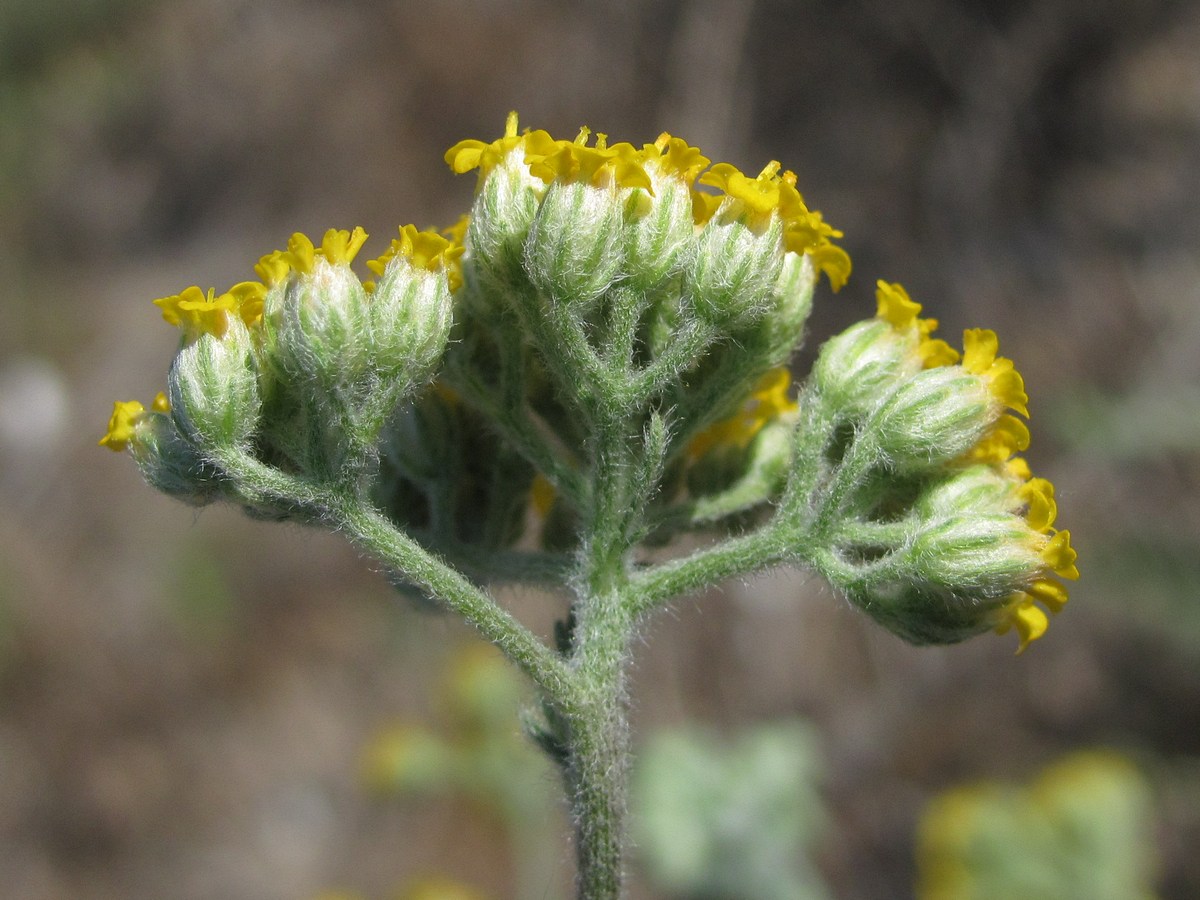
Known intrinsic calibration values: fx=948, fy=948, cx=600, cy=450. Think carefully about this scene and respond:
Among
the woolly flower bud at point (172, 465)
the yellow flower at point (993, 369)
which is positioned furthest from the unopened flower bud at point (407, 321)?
the yellow flower at point (993, 369)

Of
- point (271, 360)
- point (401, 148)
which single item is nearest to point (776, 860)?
point (271, 360)

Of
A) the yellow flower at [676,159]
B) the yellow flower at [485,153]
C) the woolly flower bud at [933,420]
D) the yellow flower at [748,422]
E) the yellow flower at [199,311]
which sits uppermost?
the yellow flower at [485,153]

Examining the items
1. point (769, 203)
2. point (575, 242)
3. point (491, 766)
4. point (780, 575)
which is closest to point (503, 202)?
point (575, 242)

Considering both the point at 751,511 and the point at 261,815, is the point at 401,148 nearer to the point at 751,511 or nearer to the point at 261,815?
the point at 261,815

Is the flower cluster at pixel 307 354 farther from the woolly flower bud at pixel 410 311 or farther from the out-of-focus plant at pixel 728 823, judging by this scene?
the out-of-focus plant at pixel 728 823

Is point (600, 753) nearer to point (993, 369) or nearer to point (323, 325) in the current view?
point (323, 325)
